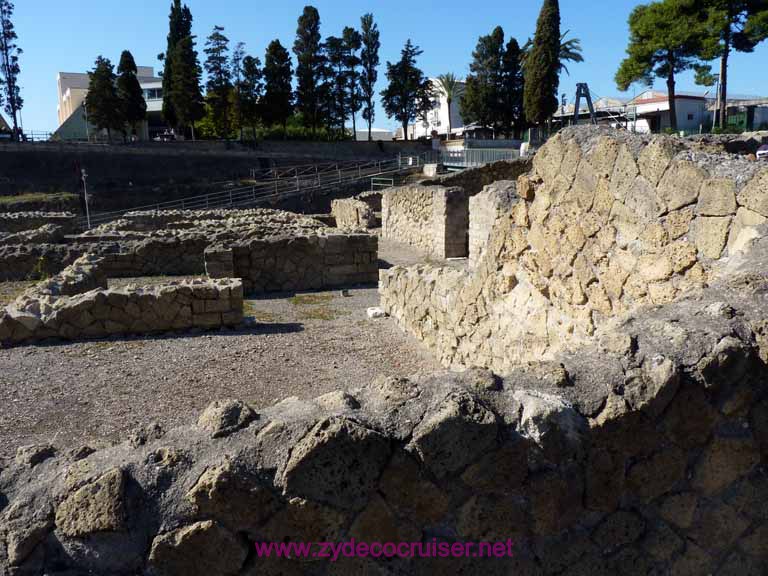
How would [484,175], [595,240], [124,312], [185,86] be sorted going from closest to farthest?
[595,240] < [124,312] < [484,175] < [185,86]

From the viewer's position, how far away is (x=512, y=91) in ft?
150

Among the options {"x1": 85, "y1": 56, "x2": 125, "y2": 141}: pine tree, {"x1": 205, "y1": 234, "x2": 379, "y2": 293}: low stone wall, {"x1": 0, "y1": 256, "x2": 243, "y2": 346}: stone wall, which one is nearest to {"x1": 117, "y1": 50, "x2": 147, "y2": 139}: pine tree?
{"x1": 85, "y1": 56, "x2": 125, "y2": 141}: pine tree

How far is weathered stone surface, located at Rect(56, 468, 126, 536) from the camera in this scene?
5.96 ft

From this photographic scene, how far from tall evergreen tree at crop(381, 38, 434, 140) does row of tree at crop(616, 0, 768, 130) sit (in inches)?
823

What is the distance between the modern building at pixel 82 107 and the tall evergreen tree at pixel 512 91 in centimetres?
2717

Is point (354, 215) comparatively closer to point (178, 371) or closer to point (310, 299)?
point (310, 299)

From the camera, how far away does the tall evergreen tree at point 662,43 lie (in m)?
28.7

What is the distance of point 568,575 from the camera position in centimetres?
217

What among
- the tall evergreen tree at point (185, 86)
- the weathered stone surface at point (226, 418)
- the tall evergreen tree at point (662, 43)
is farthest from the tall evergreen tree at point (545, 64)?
the weathered stone surface at point (226, 418)

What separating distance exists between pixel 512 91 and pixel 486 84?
205cm

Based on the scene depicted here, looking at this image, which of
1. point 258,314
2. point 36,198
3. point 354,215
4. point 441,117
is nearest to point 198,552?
point 258,314

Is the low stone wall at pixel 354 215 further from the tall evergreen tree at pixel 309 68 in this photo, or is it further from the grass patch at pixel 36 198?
the tall evergreen tree at pixel 309 68

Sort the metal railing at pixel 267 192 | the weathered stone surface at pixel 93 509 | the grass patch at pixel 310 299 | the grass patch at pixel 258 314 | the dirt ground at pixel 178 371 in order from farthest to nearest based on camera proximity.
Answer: the metal railing at pixel 267 192 < the grass patch at pixel 310 299 < the grass patch at pixel 258 314 < the dirt ground at pixel 178 371 < the weathered stone surface at pixel 93 509

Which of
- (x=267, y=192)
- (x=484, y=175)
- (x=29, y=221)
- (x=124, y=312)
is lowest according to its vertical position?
(x=124, y=312)
